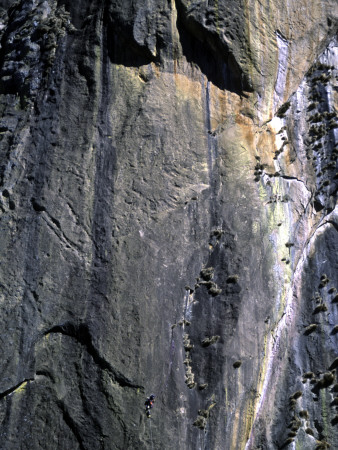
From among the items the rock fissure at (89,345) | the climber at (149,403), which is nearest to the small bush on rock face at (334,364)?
the climber at (149,403)

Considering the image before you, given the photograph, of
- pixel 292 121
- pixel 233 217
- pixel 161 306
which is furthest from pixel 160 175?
pixel 292 121

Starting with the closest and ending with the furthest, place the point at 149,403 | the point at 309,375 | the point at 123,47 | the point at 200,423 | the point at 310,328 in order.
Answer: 1. the point at 149,403
2. the point at 200,423
3. the point at 309,375
4. the point at 310,328
5. the point at 123,47

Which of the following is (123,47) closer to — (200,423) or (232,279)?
(232,279)

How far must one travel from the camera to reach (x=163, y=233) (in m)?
8.16

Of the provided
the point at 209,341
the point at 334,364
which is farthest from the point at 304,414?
the point at 209,341

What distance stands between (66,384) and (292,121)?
5.24m

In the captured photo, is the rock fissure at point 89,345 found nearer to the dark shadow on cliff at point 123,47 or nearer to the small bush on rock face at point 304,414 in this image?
the small bush on rock face at point 304,414

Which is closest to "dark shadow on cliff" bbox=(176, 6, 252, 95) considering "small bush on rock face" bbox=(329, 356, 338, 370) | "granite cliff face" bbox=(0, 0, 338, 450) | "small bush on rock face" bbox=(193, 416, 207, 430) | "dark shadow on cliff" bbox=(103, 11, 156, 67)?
"granite cliff face" bbox=(0, 0, 338, 450)

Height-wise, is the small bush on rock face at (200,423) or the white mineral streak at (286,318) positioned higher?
the white mineral streak at (286,318)

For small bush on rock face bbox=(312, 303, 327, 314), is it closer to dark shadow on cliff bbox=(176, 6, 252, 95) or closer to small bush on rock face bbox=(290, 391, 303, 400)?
small bush on rock face bbox=(290, 391, 303, 400)

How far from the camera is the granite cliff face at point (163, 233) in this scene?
752 cm

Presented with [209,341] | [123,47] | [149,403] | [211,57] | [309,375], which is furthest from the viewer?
[211,57]

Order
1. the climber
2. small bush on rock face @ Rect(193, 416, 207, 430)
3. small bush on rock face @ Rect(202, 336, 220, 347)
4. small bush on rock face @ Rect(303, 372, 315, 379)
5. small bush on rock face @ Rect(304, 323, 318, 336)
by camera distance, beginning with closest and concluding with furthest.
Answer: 1. the climber
2. small bush on rock face @ Rect(193, 416, 207, 430)
3. small bush on rock face @ Rect(202, 336, 220, 347)
4. small bush on rock face @ Rect(303, 372, 315, 379)
5. small bush on rock face @ Rect(304, 323, 318, 336)

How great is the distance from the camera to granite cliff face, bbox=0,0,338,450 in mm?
7520
